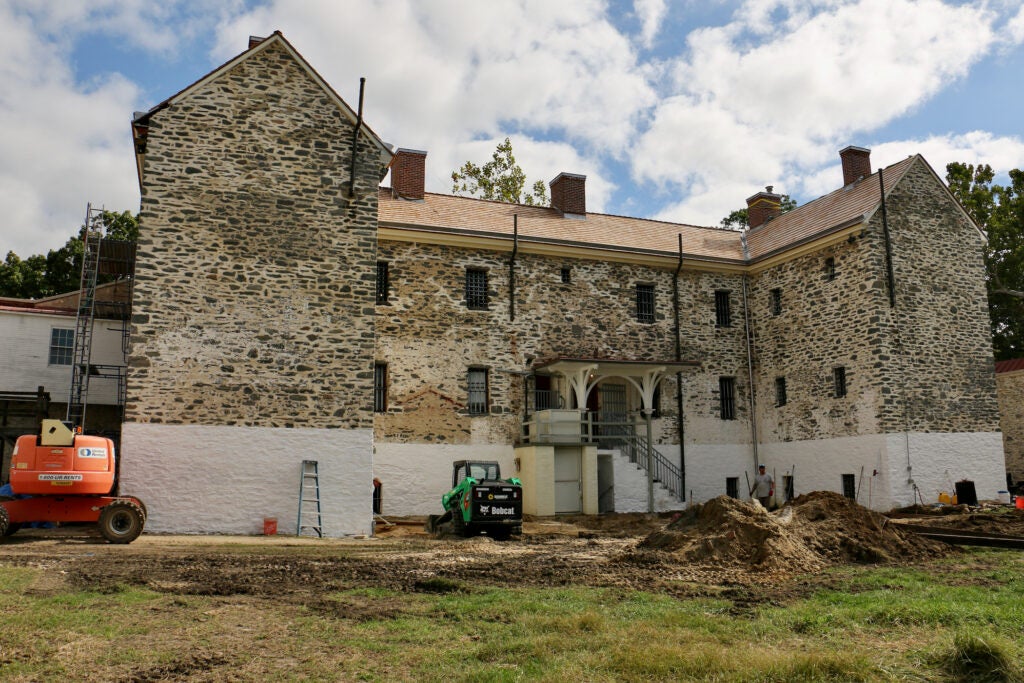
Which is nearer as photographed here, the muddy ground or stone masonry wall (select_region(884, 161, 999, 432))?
the muddy ground

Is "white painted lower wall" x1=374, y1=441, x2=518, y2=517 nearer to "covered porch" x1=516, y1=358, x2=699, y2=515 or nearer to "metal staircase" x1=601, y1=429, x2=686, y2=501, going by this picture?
"covered porch" x1=516, y1=358, x2=699, y2=515

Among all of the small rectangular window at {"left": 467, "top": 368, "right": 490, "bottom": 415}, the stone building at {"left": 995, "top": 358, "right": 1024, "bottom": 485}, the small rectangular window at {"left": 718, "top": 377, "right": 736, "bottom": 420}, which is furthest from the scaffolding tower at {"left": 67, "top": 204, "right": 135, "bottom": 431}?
the stone building at {"left": 995, "top": 358, "right": 1024, "bottom": 485}

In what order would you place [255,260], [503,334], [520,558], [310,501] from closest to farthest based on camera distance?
[520,558]
[310,501]
[255,260]
[503,334]

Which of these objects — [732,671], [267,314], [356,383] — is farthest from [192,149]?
[732,671]

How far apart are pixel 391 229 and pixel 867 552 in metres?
13.8

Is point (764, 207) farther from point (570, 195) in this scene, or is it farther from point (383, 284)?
point (383, 284)

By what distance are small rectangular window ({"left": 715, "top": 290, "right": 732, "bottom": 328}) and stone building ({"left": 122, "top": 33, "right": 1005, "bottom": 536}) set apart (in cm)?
9

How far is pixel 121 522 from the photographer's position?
12.5m

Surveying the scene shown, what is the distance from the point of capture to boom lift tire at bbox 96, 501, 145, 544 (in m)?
12.3

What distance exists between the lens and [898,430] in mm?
19672

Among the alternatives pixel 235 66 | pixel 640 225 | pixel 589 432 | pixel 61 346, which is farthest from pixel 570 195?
pixel 61 346

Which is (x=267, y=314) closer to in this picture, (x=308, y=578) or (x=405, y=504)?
(x=405, y=504)

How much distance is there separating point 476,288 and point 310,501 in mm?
8369

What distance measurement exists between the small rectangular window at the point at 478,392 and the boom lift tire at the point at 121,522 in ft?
31.5
